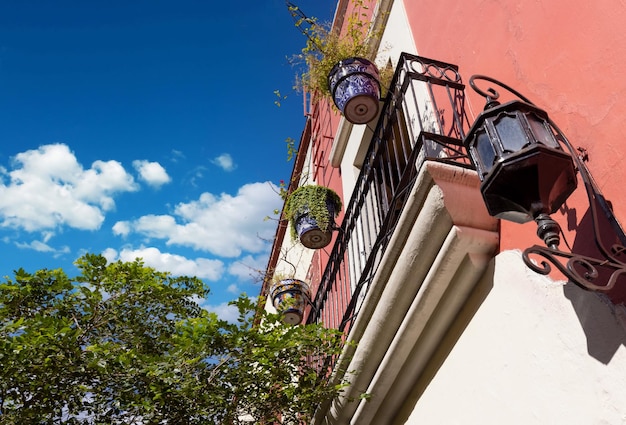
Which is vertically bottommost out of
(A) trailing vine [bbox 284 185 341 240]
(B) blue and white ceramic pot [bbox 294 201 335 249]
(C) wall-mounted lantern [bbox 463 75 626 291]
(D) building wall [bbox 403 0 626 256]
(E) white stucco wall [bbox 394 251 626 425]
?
(E) white stucco wall [bbox 394 251 626 425]

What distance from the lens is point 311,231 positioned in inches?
228

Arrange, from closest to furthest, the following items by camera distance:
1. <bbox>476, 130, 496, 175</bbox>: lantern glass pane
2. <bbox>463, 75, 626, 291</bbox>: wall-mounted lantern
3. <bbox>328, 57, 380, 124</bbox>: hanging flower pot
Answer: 1. <bbox>463, 75, 626, 291</bbox>: wall-mounted lantern
2. <bbox>476, 130, 496, 175</bbox>: lantern glass pane
3. <bbox>328, 57, 380, 124</bbox>: hanging flower pot

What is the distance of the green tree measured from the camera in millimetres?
3092

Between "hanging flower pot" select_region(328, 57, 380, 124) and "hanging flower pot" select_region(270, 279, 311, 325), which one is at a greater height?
"hanging flower pot" select_region(328, 57, 380, 124)

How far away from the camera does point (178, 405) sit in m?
3.16

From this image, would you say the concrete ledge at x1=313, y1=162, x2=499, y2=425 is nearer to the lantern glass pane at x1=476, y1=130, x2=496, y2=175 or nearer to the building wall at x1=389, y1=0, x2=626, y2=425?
the building wall at x1=389, y1=0, x2=626, y2=425

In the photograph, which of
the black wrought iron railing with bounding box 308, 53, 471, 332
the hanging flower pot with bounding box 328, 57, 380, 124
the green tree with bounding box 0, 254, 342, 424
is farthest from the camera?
the hanging flower pot with bounding box 328, 57, 380, 124

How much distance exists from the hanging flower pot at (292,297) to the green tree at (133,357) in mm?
Result: 3249

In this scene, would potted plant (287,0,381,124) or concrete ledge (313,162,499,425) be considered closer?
concrete ledge (313,162,499,425)

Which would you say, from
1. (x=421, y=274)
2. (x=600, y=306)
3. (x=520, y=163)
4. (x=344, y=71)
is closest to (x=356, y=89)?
(x=344, y=71)

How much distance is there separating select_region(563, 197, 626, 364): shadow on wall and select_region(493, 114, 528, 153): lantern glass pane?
0.48m

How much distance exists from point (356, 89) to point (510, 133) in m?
2.72

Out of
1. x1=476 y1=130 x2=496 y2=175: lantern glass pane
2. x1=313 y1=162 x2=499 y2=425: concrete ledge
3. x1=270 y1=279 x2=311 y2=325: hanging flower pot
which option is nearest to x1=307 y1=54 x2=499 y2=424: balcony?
x1=313 y1=162 x2=499 y2=425: concrete ledge

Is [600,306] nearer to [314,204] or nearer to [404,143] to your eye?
[404,143]
